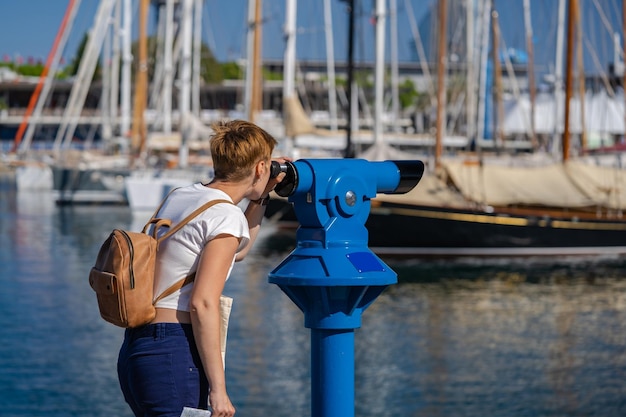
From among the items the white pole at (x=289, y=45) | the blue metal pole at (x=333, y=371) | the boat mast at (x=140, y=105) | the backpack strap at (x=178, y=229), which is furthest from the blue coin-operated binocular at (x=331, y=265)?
the boat mast at (x=140, y=105)

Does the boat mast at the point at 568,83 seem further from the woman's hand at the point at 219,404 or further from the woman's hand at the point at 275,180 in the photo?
the woman's hand at the point at 219,404

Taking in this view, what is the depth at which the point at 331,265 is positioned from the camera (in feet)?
11.8

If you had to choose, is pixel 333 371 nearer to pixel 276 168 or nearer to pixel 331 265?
pixel 331 265

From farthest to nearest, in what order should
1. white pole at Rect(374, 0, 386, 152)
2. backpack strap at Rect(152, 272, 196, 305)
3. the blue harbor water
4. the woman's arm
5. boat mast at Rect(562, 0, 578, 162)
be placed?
white pole at Rect(374, 0, 386, 152) < boat mast at Rect(562, 0, 578, 162) < the blue harbor water < backpack strap at Rect(152, 272, 196, 305) < the woman's arm

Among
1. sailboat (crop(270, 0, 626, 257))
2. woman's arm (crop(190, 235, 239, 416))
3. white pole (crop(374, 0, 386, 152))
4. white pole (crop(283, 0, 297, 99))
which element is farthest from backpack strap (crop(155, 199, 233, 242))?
white pole (crop(283, 0, 297, 99))

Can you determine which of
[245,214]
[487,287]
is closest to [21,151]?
[487,287]

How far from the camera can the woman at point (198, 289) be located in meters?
3.58

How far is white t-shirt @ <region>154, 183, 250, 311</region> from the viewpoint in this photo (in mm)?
3602

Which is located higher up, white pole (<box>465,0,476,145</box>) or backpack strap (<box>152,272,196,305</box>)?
white pole (<box>465,0,476,145</box>)

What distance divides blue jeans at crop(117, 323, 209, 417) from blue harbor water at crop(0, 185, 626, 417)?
256 inches

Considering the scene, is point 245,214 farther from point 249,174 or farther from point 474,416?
point 474,416

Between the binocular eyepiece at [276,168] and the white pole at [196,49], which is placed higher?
the white pole at [196,49]

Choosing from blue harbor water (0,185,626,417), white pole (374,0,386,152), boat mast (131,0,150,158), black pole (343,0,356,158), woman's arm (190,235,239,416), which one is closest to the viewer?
woman's arm (190,235,239,416)

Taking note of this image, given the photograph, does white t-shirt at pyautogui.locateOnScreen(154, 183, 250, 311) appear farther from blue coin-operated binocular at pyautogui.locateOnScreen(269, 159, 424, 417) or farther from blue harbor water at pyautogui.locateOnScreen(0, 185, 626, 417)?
blue harbor water at pyautogui.locateOnScreen(0, 185, 626, 417)
